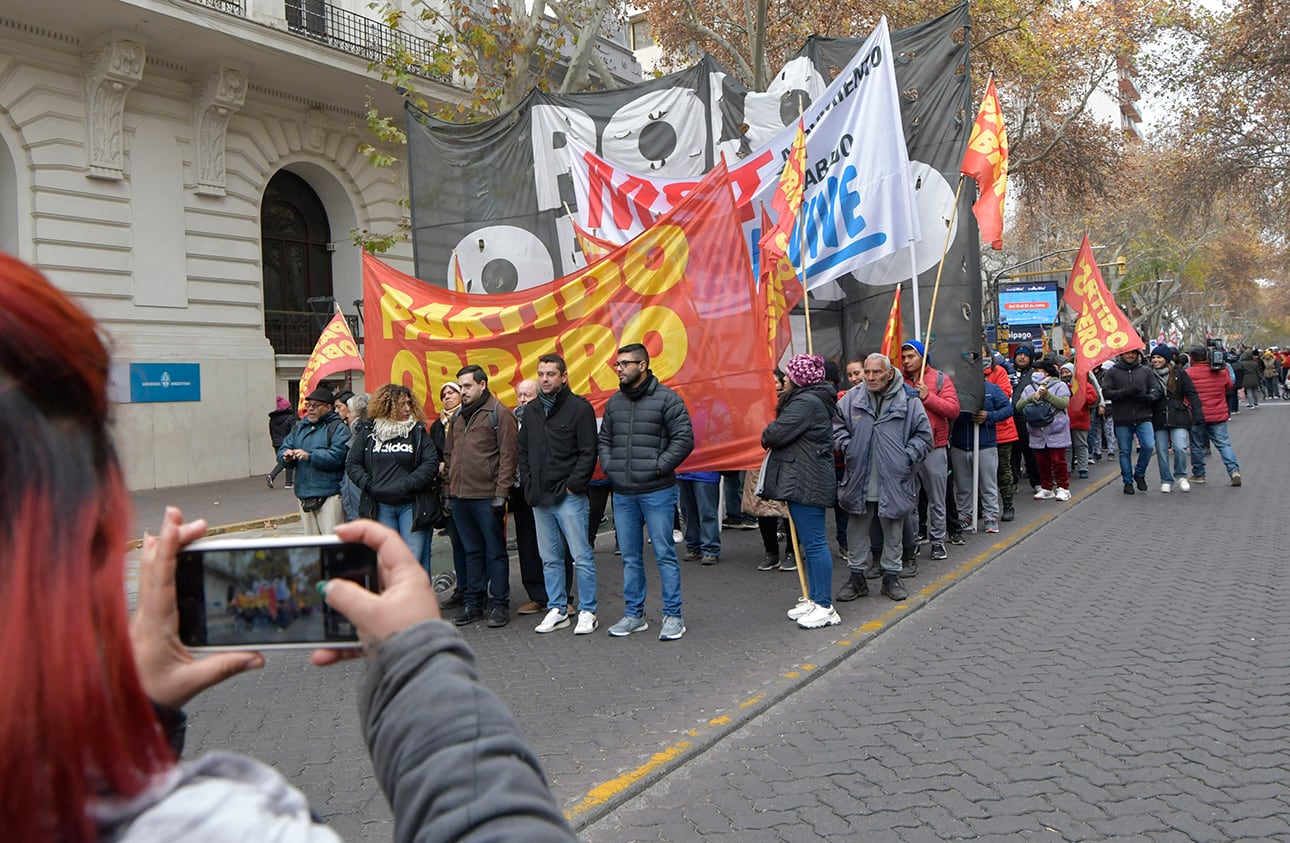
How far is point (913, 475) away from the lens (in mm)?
7828

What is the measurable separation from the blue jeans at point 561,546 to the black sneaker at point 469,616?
2.32 ft

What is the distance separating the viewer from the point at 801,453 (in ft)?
22.5

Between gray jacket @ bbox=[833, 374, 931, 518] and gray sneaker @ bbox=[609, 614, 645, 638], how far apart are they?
192 cm

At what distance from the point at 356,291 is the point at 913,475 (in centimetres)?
1731

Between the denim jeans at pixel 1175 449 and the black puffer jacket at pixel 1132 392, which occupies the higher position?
the black puffer jacket at pixel 1132 392

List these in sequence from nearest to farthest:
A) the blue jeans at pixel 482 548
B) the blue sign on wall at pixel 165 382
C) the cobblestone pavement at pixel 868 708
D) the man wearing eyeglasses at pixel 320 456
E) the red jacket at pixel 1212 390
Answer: the cobblestone pavement at pixel 868 708
the blue jeans at pixel 482 548
the man wearing eyeglasses at pixel 320 456
the red jacket at pixel 1212 390
the blue sign on wall at pixel 165 382

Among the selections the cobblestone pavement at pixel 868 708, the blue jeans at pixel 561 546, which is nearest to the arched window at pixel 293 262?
the cobblestone pavement at pixel 868 708

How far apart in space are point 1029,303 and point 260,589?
36.9 metres

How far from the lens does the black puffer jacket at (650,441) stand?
264 inches

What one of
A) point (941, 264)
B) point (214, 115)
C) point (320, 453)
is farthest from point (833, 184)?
point (214, 115)

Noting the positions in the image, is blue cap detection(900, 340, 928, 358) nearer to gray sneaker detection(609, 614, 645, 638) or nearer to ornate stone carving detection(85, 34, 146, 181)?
gray sneaker detection(609, 614, 645, 638)

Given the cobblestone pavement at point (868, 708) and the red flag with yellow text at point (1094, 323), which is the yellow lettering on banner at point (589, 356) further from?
the red flag with yellow text at point (1094, 323)

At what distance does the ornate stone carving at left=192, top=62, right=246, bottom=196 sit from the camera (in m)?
17.9

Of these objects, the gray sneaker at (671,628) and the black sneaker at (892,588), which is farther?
the black sneaker at (892,588)
